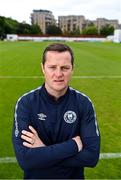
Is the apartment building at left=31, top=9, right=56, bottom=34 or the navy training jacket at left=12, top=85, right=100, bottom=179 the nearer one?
the navy training jacket at left=12, top=85, right=100, bottom=179

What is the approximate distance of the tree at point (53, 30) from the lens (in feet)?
409

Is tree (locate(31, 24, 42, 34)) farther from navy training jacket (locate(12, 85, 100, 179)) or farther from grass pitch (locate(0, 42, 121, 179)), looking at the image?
navy training jacket (locate(12, 85, 100, 179))

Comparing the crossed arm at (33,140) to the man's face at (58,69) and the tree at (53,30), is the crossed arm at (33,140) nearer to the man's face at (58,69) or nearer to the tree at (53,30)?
the man's face at (58,69)

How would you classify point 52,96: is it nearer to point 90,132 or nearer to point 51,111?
point 51,111

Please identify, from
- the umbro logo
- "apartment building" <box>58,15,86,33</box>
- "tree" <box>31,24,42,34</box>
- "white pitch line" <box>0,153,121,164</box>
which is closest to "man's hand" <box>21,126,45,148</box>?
the umbro logo

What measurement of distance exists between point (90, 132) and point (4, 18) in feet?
322

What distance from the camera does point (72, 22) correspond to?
159500mm

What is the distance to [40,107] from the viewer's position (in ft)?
11.9

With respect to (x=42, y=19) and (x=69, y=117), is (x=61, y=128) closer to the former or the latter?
(x=69, y=117)

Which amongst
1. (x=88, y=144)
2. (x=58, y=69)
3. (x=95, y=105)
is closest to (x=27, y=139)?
(x=88, y=144)

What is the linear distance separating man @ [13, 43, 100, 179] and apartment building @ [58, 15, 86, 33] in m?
146

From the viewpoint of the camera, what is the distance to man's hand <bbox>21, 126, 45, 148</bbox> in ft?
11.4

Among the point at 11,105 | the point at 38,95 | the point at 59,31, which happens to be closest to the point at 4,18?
the point at 59,31

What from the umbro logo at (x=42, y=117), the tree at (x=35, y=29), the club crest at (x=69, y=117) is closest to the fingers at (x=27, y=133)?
the umbro logo at (x=42, y=117)
